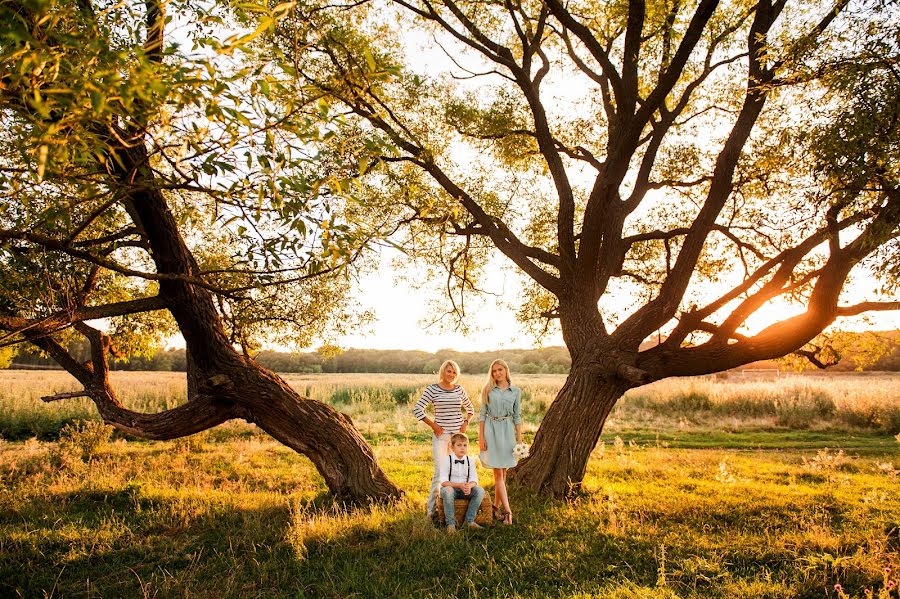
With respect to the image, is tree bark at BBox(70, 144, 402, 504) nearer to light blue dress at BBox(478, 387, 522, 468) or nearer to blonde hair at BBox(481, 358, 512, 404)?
light blue dress at BBox(478, 387, 522, 468)

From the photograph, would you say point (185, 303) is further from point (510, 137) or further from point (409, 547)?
point (510, 137)

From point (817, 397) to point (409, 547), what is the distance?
22588 mm

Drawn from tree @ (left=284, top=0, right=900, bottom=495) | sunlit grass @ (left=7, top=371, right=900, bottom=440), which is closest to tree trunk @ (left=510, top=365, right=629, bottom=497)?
tree @ (left=284, top=0, right=900, bottom=495)

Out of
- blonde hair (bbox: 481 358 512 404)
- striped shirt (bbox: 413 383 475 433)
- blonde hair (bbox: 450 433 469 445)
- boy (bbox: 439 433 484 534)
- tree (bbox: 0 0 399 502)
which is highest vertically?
tree (bbox: 0 0 399 502)

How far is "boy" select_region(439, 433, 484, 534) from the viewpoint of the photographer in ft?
25.6

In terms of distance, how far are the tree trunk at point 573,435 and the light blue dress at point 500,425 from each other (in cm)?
177

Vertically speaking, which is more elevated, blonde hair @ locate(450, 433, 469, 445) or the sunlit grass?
blonde hair @ locate(450, 433, 469, 445)

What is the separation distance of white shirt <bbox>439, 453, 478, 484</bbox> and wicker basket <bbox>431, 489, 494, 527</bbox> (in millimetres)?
439

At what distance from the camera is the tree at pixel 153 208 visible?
2557mm

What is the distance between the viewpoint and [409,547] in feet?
23.0

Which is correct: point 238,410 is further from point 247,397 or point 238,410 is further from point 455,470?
point 455,470

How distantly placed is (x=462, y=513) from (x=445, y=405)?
1.64 meters

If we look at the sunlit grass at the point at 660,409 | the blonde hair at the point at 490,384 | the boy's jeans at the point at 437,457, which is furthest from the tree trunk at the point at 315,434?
the sunlit grass at the point at 660,409

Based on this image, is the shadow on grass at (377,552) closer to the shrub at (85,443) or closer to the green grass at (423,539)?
the green grass at (423,539)
